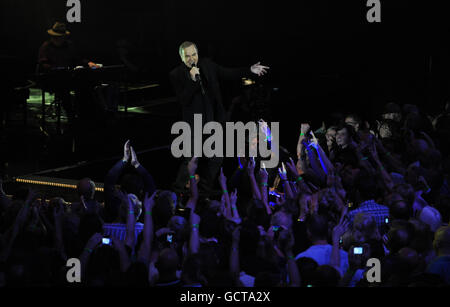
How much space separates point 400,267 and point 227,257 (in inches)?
42.1

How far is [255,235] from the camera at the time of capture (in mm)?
4633

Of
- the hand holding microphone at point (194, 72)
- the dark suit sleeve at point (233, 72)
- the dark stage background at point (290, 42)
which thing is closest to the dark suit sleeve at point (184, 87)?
the hand holding microphone at point (194, 72)

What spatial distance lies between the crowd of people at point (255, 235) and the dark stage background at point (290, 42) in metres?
4.31

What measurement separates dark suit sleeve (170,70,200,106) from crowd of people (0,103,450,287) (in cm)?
164

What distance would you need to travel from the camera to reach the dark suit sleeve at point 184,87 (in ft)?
25.7

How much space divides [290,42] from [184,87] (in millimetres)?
7336

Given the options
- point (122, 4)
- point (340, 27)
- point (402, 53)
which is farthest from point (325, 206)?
point (122, 4)

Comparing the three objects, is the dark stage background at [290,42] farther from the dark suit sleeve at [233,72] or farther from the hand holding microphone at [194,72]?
the hand holding microphone at [194,72]

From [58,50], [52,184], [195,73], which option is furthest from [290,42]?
[52,184]

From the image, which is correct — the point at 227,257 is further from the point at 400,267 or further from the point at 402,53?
the point at 402,53

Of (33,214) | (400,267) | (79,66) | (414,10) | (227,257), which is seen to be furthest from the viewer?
(414,10)

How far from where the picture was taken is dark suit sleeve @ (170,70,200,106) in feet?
25.7
